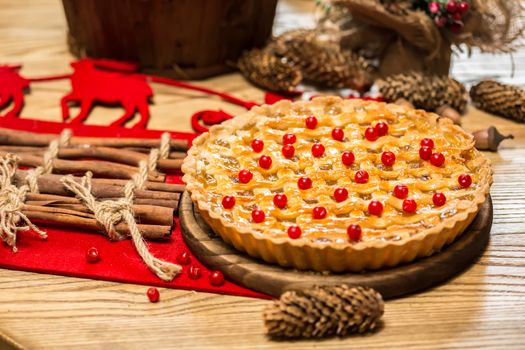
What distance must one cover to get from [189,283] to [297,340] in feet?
1.03

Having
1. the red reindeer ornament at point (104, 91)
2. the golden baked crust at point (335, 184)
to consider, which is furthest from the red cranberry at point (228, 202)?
the red reindeer ornament at point (104, 91)

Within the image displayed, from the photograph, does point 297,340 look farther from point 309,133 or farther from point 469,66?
point 469,66

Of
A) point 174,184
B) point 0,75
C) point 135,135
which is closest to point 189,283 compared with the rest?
point 174,184

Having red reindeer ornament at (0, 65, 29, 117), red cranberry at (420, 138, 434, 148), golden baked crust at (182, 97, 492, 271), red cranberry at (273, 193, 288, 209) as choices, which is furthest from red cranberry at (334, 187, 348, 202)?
red reindeer ornament at (0, 65, 29, 117)

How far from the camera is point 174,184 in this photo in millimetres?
1939

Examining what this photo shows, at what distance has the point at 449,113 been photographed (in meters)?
2.35

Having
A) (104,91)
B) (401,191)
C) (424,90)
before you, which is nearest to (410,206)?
(401,191)

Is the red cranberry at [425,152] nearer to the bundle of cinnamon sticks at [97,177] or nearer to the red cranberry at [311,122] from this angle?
the red cranberry at [311,122]

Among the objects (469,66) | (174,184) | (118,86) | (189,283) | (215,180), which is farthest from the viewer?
(469,66)

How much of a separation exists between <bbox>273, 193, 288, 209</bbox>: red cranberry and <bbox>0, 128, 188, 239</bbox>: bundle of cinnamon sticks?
30cm

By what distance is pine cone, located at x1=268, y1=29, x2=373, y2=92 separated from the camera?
8.45ft

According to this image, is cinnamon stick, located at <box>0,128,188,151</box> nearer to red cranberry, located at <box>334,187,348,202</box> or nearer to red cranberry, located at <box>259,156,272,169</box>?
red cranberry, located at <box>259,156,272,169</box>

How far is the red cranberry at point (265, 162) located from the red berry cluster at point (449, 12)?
1.02 meters

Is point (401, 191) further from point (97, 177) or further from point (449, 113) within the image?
point (97, 177)
